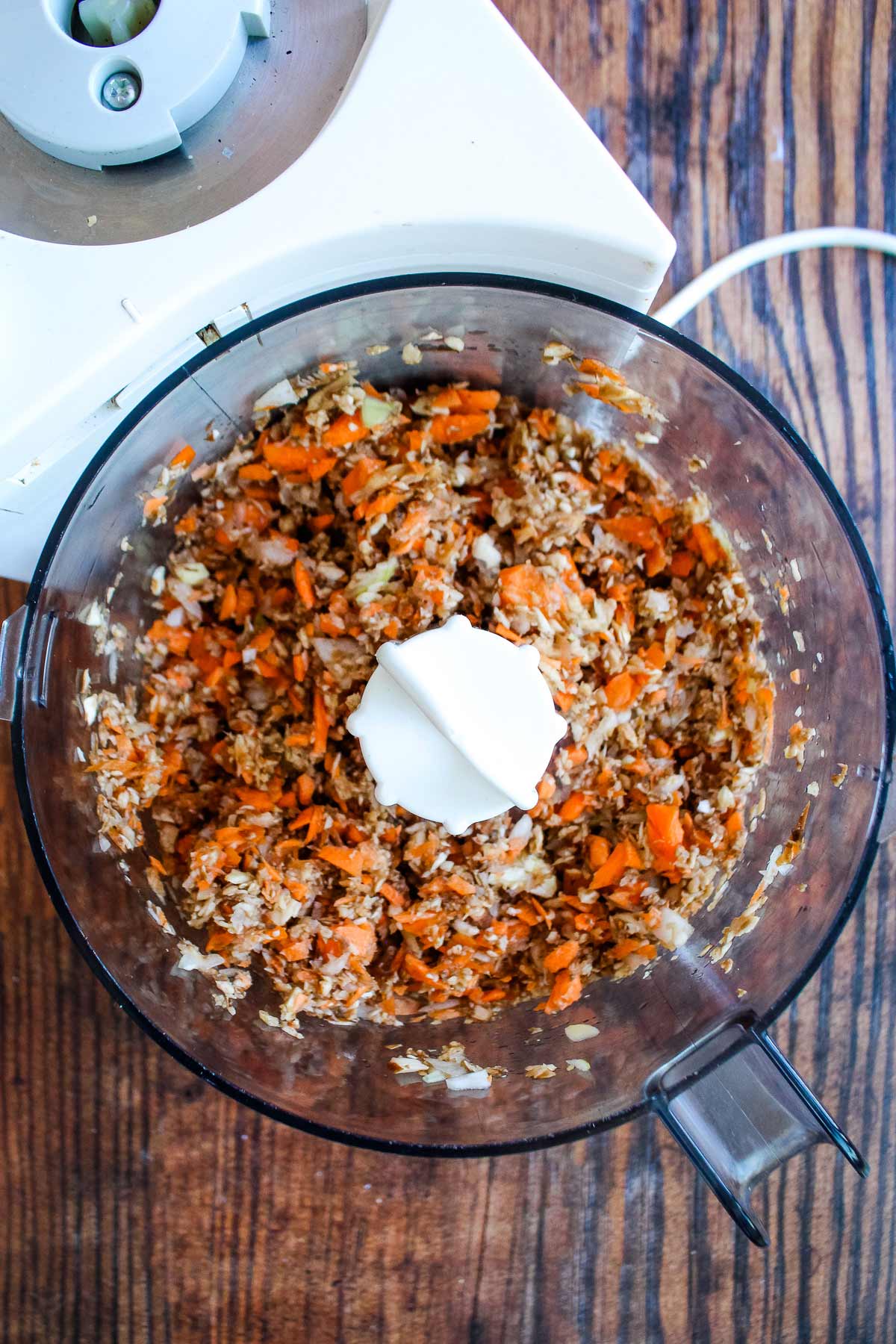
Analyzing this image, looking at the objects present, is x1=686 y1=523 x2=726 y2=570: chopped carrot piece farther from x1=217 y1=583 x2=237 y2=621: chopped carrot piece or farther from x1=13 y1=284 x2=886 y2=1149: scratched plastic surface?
x1=217 y1=583 x2=237 y2=621: chopped carrot piece

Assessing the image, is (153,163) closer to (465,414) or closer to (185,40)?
(185,40)

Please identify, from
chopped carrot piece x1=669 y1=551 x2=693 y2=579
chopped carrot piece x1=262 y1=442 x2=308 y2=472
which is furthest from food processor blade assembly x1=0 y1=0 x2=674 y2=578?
chopped carrot piece x1=669 y1=551 x2=693 y2=579

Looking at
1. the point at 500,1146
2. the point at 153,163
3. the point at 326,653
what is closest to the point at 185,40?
the point at 153,163

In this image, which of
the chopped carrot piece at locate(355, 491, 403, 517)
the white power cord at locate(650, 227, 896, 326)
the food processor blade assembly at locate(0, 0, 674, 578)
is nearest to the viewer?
the food processor blade assembly at locate(0, 0, 674, 578)

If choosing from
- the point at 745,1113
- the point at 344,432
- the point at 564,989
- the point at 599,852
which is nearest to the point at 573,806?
the point at 599,852

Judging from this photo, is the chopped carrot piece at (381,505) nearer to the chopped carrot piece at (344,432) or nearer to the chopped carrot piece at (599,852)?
the chopped carrot piece at (344,432)

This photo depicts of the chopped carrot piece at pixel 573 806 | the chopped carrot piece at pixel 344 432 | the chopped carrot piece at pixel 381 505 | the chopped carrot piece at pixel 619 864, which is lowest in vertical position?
the chopped carrot piece at pixel 619 864

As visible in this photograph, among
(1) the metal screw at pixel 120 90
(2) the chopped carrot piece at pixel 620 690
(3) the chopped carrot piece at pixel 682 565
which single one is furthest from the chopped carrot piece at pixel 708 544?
(1) the metal screw at pixel 120 90
